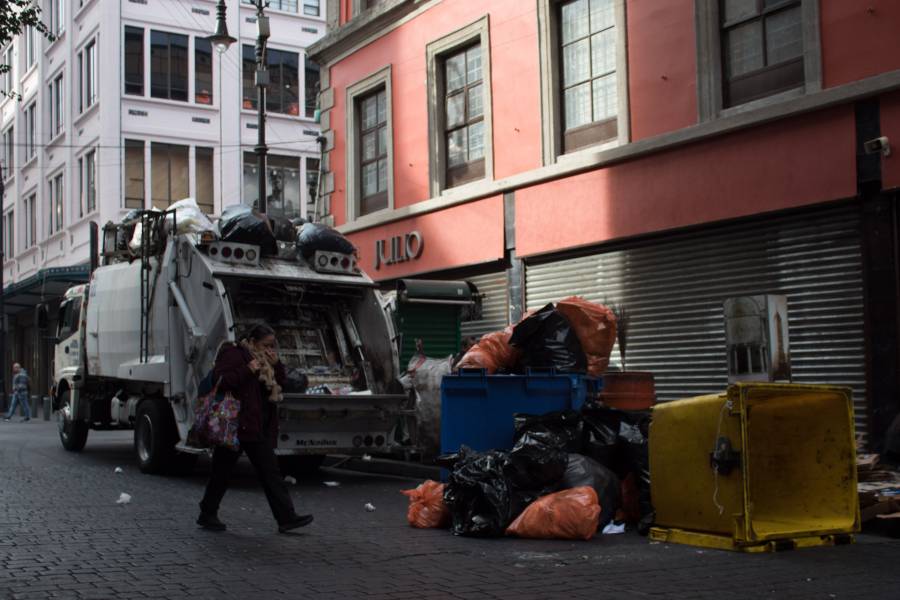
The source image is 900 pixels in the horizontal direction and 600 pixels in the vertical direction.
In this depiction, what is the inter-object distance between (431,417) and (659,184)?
4022 mm

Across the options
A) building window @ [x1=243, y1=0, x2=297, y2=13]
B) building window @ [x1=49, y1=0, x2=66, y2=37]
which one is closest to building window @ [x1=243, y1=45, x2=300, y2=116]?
building window @ [x1=243, y1=0, x2=297, y2=13]

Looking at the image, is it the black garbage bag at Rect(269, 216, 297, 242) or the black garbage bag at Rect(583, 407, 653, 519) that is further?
the black garbage bag at Rect(269, 216, 297, 242)

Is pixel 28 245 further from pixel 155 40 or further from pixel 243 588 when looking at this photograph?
pixel 243 588

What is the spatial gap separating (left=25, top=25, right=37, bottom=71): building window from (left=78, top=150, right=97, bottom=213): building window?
8841mm

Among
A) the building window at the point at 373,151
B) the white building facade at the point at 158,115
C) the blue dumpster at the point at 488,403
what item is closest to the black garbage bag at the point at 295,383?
the blue dumpster at the point at 488,403

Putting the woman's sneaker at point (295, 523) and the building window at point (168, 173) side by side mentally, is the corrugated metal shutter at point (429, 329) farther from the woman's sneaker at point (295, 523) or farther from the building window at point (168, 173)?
the building window at point (168, 173)

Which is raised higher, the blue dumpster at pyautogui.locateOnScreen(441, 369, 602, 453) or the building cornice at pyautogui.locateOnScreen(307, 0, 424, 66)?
the building cornice at pyautogui.locateOnScreen(307, 0, 424, 66)

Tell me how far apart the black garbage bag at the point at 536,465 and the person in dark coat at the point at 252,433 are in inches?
63.4

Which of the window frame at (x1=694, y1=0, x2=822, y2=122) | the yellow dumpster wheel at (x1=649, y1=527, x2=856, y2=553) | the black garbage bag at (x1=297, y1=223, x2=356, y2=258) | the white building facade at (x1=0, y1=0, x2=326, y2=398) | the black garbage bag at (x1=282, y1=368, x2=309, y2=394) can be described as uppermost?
the white building facade at (x1=0, y1=0, x2=326, y2=398)

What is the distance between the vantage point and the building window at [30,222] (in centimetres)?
4006

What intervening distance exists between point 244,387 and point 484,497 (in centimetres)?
198

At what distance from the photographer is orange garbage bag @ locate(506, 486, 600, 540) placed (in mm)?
7672

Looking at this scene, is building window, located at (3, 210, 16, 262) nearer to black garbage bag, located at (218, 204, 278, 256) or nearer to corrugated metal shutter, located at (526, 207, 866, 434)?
corrugated metal shutter, located at (526, 207, 866, 434)

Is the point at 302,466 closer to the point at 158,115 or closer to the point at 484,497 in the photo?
the point at 484,497
